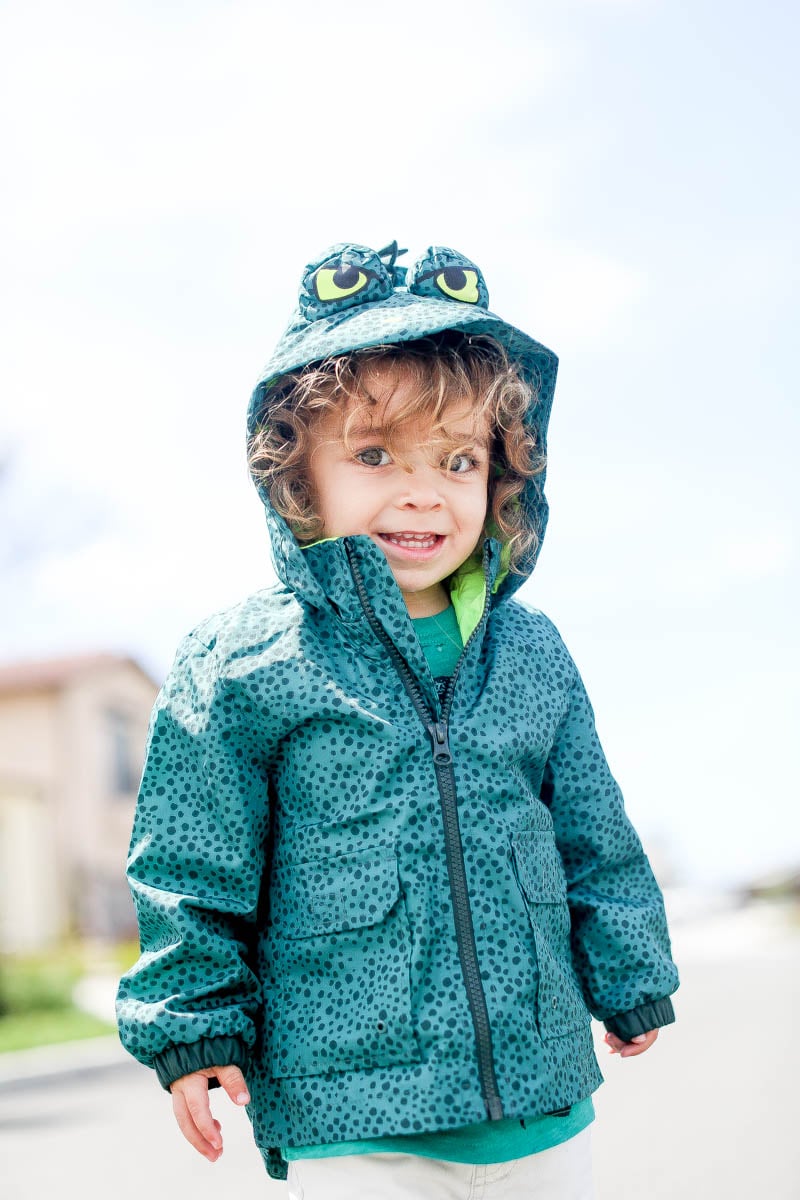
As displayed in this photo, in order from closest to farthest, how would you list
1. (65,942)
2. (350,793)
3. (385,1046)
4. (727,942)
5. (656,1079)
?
(385,1046) < (350,793) < (656,1079) < (65,942) < (727,942)

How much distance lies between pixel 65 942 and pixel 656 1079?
14.4 meters

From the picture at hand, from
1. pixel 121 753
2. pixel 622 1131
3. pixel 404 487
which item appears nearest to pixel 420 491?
pixel 404 487

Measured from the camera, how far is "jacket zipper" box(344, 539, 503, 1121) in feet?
6.89

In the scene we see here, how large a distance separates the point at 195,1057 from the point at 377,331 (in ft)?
4.04

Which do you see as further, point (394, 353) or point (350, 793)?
point (394, 353)

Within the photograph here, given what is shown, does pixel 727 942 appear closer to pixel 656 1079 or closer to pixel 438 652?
pixel 656 1079

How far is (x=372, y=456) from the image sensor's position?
248 centimetres

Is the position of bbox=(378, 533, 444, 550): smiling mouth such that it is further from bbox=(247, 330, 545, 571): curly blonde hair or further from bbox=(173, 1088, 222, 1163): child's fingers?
bbox=(173, 1088, 222, 1163): child's fingers

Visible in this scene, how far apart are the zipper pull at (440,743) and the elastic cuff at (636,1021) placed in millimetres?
614

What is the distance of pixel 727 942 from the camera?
25891mm

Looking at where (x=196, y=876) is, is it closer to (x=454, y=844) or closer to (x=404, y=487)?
(x=454, y=844)

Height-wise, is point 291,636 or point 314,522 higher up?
point 314,522

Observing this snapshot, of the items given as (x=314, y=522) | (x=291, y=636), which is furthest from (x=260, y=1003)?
(x=314, y=522)

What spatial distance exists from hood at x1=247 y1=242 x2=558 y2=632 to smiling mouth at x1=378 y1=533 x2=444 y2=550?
9cm
